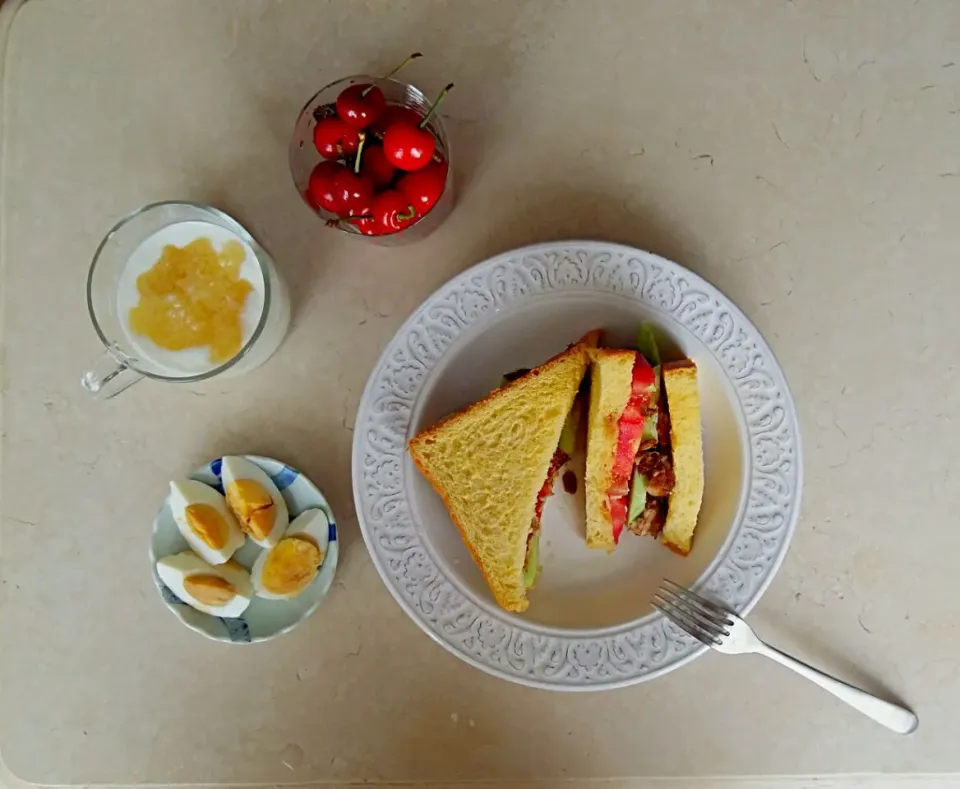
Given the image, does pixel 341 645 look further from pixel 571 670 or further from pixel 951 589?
pixel 951 589

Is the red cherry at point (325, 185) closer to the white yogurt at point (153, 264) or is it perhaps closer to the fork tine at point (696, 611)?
the white yogurt at point (153, 264)

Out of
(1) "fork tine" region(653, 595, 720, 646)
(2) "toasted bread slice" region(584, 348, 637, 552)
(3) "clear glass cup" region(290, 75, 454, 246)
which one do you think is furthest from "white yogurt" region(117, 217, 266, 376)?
(1) "fork tine" region(653, 595, 720, 646)

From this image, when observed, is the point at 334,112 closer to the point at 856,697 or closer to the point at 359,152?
the point at 359,152

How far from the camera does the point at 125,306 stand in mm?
1376

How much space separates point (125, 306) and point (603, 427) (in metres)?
0.78

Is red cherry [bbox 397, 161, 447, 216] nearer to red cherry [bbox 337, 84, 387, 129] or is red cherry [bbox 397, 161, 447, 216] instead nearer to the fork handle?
red cherry [bbox 337, 84, 387, 129]

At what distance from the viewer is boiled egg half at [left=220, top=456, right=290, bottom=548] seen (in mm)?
1355

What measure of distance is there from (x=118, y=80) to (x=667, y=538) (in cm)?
119

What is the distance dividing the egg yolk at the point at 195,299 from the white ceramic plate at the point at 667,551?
0.78 feet

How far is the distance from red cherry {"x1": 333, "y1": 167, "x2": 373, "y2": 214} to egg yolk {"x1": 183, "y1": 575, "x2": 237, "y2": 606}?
60 cm

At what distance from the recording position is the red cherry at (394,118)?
4.20ft

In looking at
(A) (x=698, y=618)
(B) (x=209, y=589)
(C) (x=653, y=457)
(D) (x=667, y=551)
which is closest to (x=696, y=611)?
(A) (x=698, y=618)

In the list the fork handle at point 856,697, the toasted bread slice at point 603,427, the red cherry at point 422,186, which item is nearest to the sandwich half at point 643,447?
the toasted bread slice at point 603,427

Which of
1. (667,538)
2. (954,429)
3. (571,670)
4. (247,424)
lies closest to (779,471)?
(667,538)
